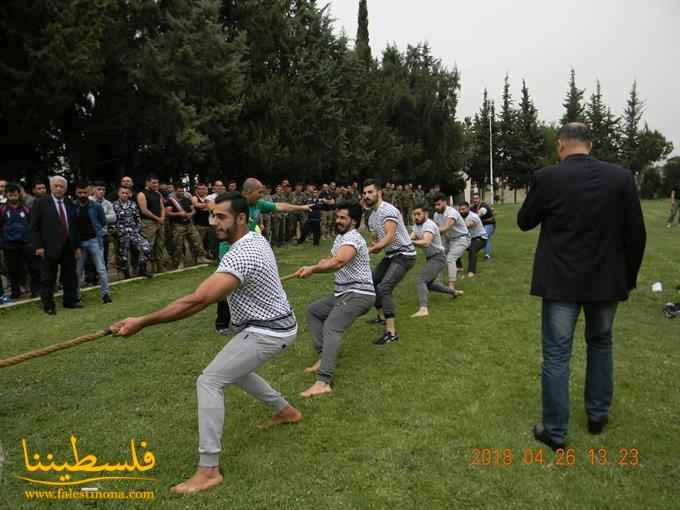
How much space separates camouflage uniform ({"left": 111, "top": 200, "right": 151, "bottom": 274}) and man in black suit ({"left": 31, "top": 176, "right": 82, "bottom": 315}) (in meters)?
2.17

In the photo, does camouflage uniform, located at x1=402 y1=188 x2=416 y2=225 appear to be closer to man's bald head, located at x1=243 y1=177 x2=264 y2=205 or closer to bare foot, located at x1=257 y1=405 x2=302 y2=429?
man's bald head, located at x1=243 y1=177 x2=264 y2=205

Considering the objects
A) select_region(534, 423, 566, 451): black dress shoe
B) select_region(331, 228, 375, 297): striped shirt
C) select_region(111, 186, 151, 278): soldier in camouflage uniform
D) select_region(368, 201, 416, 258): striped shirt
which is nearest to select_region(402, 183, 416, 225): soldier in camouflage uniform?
select_region(111, 186, 151, 278): soldier in camouflage uniform

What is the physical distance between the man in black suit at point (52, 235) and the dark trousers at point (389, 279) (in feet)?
17.1

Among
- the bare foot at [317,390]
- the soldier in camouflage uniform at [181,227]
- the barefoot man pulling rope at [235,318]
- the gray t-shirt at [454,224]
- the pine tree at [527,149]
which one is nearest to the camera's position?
the barefoot man pulling rope at [235,318]

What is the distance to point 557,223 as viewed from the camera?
399 centimetres

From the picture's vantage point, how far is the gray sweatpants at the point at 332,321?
17.9 ft

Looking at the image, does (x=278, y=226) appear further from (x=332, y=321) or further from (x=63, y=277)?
(x=332, y=321)

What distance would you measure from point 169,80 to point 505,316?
1293 cm

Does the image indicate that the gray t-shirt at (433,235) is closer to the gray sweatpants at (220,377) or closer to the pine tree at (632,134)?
the gray sweatpants at (220,377)

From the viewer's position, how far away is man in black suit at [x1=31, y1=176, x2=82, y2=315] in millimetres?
8820

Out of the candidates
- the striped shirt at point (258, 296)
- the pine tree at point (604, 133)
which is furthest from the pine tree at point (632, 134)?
the striped shirt at point (258, 296)

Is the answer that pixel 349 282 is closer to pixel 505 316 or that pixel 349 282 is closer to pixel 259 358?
pixel 259 358

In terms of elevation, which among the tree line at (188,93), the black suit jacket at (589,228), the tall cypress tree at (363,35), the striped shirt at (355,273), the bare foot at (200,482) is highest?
the tall cypress tree at (363,35)

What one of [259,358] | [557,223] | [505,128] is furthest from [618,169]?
[505,128]
